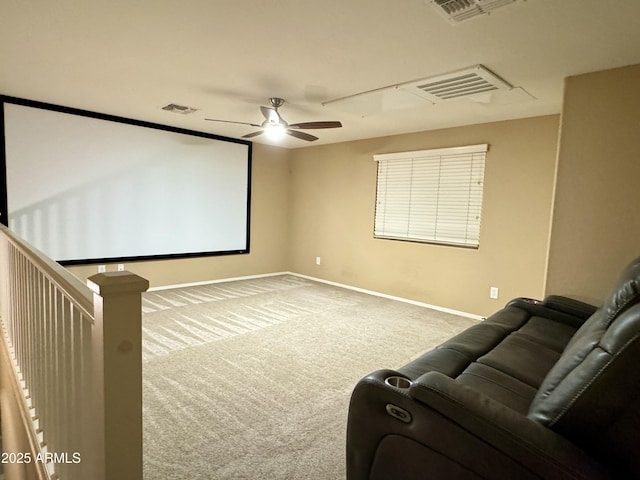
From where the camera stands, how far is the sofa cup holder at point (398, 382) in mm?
1292

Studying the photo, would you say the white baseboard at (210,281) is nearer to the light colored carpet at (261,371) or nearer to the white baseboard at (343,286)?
the white baseboard at (343,286)

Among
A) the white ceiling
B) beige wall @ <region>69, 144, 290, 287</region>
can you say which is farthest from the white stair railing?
beige wall @ <region>69, 144, 290, 287</region>

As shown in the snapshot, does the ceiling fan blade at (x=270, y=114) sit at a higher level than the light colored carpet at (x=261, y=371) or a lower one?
Answer: higher

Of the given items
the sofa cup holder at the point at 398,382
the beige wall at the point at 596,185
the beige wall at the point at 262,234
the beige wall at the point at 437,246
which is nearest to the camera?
the sofa cup holder at the point at 398,382

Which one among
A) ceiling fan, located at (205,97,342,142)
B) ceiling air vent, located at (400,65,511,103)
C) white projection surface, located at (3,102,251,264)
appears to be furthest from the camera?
white projection surface, located at (3,102,251,264)

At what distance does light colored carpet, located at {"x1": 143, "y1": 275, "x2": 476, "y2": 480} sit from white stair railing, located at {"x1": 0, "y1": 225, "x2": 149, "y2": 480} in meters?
0.54

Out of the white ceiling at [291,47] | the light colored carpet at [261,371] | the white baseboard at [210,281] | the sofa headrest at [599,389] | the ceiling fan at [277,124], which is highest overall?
the white ceiling at [291,47]

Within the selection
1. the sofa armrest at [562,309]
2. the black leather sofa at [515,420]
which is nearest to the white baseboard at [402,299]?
the sofa armrest at [562,309]

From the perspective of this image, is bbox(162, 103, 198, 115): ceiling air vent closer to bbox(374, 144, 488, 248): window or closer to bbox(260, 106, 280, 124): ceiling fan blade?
bbox(260, 106, 280, 124): ceiling fan blade

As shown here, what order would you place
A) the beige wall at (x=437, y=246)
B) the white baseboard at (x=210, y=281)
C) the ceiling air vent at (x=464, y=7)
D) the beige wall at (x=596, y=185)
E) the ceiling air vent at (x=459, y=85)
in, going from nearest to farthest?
the ceiling air vent at (x=464, y=7) < the beige wall at (x=596, y=185) < the ceiling air vent at (x=459, y=85) < the beige wall at (x=437, y=246) < the white baseboard at (x=210, y=281)

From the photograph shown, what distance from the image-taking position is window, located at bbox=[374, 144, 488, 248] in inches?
169

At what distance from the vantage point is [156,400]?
90.0 inches

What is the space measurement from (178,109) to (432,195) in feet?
10.8

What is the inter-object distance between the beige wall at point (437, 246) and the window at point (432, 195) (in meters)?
0.11
